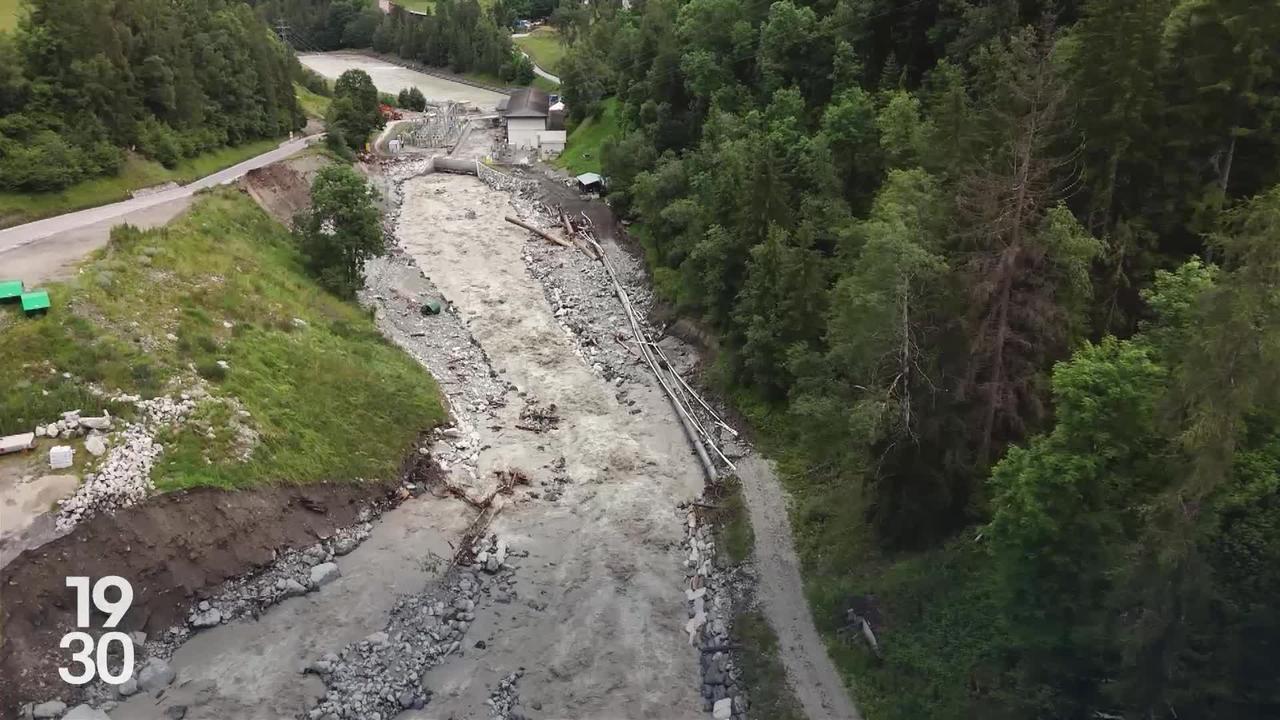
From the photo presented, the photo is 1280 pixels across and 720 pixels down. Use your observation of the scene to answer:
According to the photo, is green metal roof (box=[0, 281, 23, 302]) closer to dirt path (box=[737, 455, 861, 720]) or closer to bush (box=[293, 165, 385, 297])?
bush (box=[293, 165, 385, 297])

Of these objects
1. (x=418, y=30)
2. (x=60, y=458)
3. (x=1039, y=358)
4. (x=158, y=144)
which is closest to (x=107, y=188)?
(x=158, y=144)

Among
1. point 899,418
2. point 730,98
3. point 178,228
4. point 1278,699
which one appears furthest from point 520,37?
point 1278,699

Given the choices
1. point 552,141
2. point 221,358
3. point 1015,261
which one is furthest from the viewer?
point 552,141

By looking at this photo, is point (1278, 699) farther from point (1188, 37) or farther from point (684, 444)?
point (684, 444)

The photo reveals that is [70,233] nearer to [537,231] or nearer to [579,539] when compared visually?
[579,539]

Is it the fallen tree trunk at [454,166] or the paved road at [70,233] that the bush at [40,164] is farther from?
the fallen tree trunk at [454,166]

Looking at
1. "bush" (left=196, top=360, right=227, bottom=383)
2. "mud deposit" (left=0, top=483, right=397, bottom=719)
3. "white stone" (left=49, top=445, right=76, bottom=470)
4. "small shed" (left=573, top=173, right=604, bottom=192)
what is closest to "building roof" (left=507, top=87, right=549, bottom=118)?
"small shed" (left=573, top=173, right=604, bottom=192)
